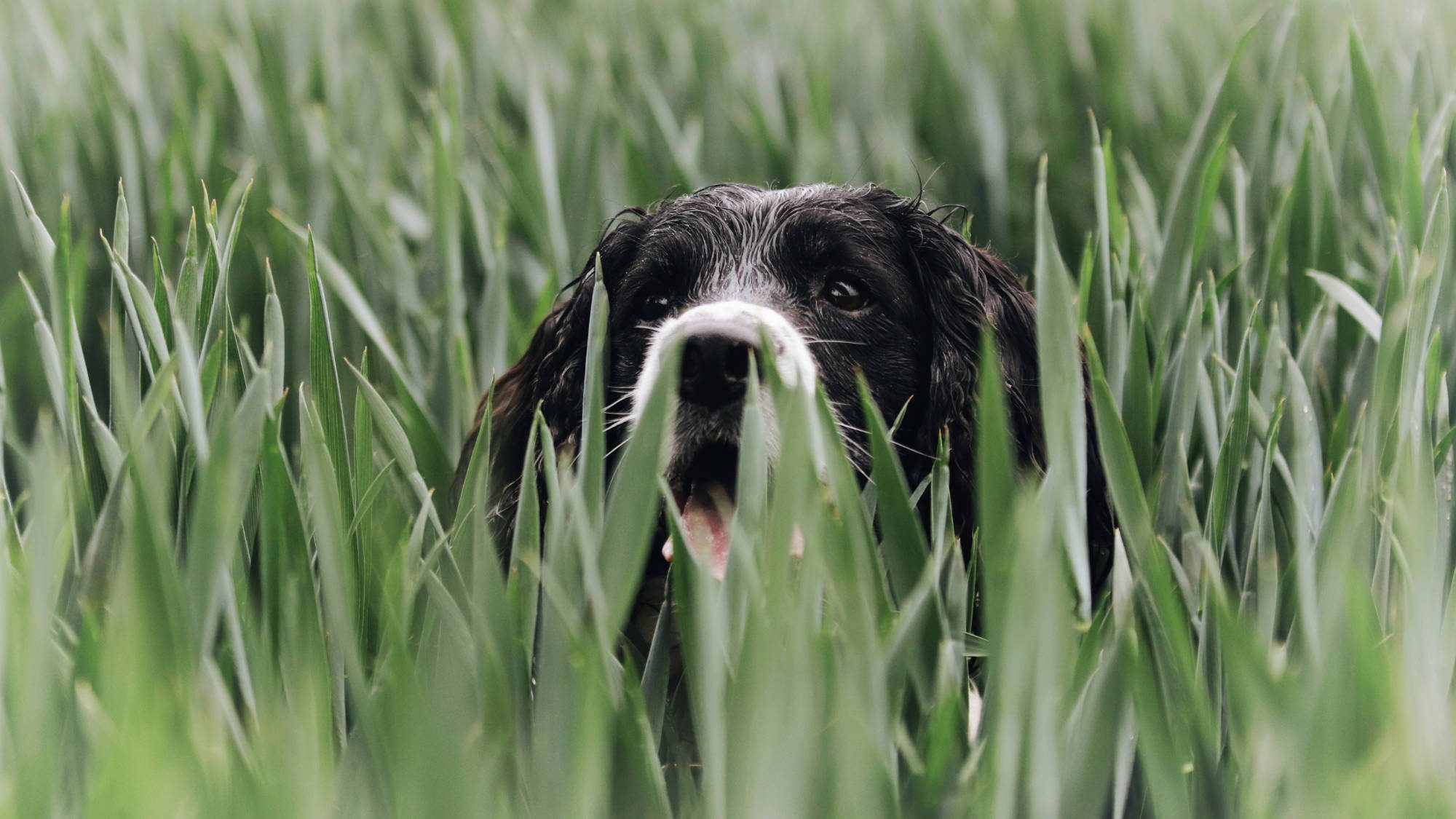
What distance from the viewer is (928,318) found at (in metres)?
1.57

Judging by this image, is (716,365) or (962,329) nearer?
(716,365)

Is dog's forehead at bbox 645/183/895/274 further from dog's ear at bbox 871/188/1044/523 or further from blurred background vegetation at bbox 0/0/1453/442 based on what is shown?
blurred background vegetation at bbox 0/0/1453/442

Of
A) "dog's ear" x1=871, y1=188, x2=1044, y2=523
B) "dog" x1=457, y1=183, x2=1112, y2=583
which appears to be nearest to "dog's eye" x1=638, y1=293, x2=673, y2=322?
"dog" x1=457, y1=183, x2=1112, y2=583

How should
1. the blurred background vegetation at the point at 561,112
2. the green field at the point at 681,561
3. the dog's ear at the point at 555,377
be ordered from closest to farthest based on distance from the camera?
1. the green field at the point at 681,561
2. the dog's ear at the point at 555,377
3. the blurred background vegetation at the point at 561,112

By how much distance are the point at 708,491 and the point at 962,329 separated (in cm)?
49

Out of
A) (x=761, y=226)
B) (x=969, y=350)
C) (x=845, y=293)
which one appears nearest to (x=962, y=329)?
(x=969, y=350)

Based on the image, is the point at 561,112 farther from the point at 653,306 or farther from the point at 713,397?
the point at 713,397

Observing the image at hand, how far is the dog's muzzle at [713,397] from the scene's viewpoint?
1.17 meters

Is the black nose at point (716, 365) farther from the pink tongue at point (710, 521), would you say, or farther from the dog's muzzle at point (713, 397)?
the pink tongue at point (710, 521)

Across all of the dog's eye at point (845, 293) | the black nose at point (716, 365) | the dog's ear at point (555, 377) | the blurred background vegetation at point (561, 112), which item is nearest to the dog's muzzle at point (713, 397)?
the black nose at point (716, 365)

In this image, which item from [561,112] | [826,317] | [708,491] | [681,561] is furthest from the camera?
[561,112]

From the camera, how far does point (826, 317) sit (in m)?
1.48

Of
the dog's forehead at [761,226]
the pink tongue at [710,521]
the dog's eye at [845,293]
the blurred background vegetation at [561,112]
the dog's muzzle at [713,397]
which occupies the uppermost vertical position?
the blurred background vegetation at [561,112]

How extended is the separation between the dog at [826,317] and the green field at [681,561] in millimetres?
111
